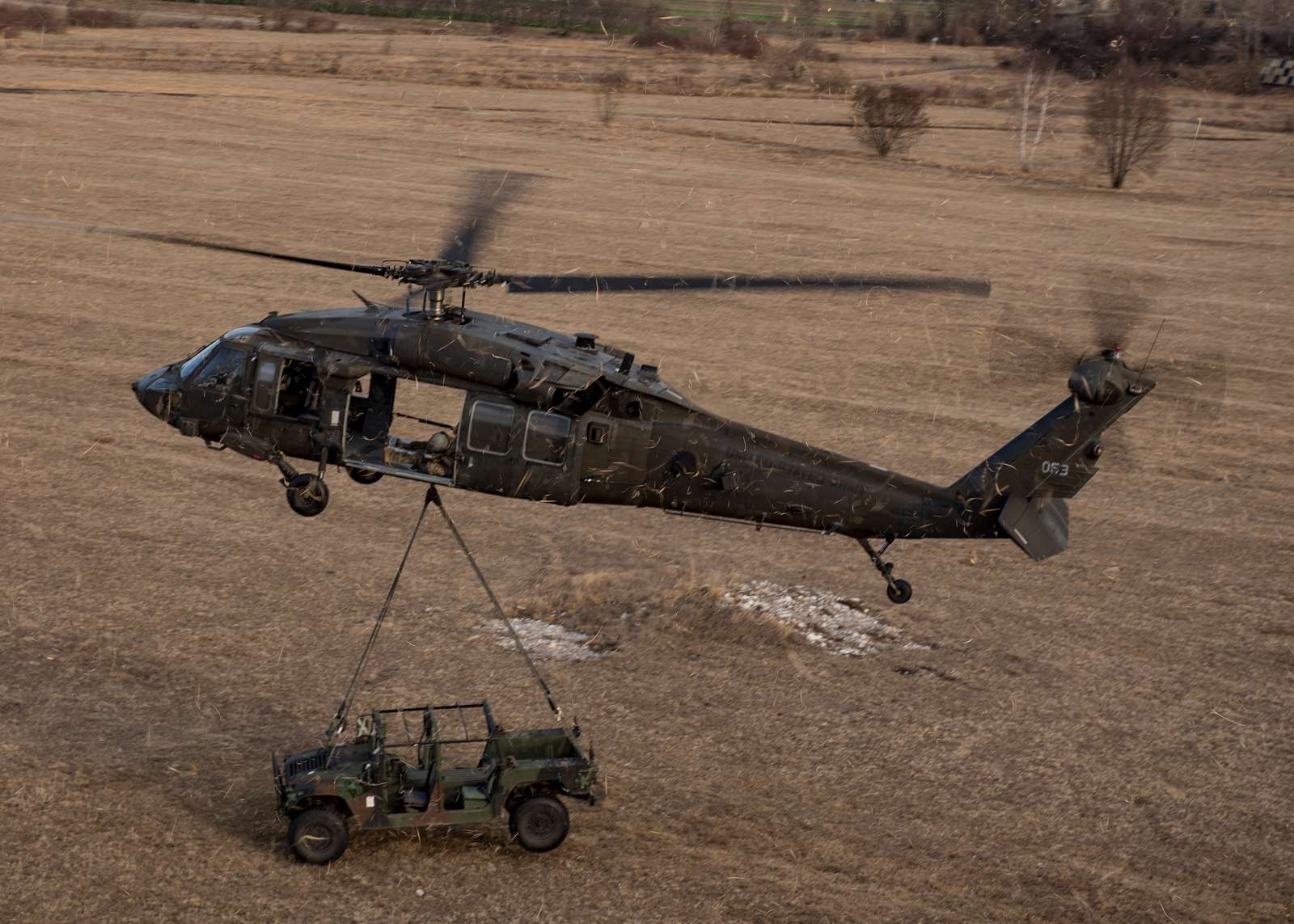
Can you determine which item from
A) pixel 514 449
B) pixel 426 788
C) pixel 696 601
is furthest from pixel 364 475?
pixel 696 601

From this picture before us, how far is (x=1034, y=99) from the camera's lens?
61.5 meters

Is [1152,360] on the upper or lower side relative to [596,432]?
lower

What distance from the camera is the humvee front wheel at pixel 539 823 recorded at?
14922 millimetres

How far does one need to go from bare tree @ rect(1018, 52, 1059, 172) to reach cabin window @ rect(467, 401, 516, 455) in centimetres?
3912

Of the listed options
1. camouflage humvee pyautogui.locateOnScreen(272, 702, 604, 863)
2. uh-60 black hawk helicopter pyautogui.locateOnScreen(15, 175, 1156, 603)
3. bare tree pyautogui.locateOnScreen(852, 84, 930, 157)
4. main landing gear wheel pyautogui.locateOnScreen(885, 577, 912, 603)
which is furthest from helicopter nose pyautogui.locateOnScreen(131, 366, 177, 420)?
bare tree pyautogui.locateOnScreen(852, 84, 930, 157)

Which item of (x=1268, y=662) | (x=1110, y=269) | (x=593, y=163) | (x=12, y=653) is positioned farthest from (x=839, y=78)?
(x=12, y=653)

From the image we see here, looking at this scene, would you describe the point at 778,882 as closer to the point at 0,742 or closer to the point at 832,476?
the point at 832,476

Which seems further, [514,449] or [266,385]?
[266,385]

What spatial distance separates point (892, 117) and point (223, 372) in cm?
3873

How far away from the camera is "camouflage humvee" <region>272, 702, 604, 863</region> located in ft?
47.7

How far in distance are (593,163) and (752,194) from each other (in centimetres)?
564

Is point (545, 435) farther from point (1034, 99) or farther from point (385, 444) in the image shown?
point (1034, 99)

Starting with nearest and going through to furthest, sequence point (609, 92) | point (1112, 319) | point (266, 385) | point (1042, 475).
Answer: point (266, 385)
point (1042, 475)
point (1112, 319)
point (609, 92)

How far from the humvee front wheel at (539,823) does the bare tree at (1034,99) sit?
130ft
